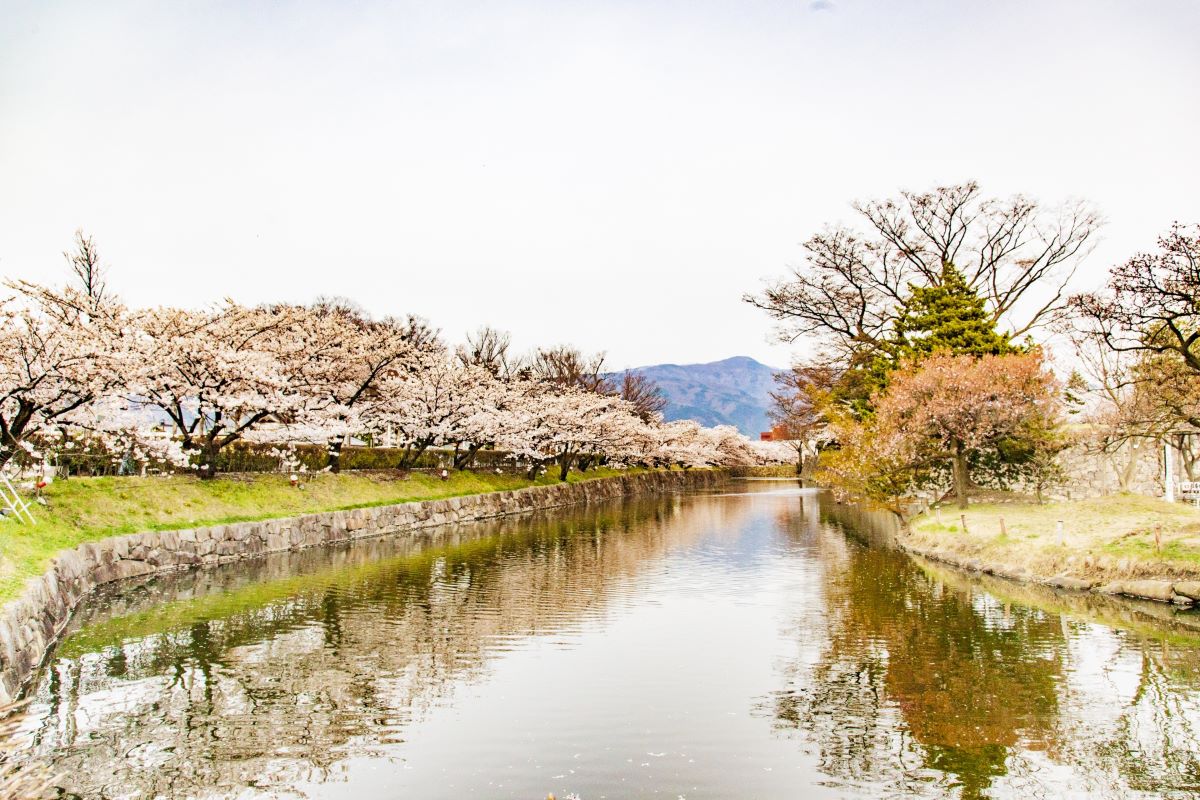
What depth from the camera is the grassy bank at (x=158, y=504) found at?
16953 mm

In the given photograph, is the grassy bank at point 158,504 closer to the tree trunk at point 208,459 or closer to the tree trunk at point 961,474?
the tree trunk at point 208,459

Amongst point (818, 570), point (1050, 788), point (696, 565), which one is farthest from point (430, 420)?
point (1050, 788)

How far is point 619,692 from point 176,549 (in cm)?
1683

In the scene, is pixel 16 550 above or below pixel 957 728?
above

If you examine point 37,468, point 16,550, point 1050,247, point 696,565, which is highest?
point 1050,247

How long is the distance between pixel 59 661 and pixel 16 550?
5009 millimetres

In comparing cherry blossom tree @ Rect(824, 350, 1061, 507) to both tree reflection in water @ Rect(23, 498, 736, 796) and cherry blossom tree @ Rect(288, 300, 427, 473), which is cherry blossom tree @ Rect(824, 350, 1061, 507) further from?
cherry blossom tree @ Rect(288, 300, 427, 473)

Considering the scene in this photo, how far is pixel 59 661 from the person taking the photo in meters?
12.5

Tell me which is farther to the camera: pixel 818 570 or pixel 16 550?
pixel 818 570

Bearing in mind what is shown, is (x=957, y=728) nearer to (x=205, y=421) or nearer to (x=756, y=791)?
(x=756, y=791)

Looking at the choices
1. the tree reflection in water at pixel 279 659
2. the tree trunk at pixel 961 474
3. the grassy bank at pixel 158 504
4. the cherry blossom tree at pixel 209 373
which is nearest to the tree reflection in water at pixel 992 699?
the tree reflection in water at pixel 279 659

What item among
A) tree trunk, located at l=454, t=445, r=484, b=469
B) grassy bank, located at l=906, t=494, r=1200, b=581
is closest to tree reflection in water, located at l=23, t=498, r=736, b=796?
grassy bank, located at l=906, t=494, r=1200, b=581

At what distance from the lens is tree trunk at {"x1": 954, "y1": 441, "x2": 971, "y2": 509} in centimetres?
2888

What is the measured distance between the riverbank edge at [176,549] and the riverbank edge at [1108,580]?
20.0 m
